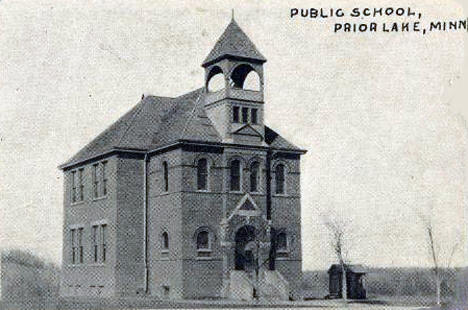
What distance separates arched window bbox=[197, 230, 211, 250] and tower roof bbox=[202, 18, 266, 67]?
22.0 ft

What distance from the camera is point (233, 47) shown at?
33438 mm

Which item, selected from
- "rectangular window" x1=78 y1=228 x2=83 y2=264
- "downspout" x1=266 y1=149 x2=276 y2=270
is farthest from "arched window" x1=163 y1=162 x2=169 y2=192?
"rectangular window" x1=78 y1=228 x2=83 y2=264

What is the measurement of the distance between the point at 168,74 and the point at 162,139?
690cm

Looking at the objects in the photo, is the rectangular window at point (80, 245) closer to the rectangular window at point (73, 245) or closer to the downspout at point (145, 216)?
the rectangular window at point (73, 245)

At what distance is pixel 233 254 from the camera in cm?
3519

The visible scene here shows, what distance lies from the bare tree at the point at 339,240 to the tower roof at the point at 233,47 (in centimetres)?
680

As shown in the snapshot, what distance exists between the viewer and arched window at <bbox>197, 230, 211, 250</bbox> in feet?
114

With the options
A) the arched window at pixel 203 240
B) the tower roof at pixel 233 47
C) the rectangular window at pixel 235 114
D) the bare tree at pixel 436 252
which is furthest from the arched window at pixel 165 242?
the bare tree at pixel 436 252

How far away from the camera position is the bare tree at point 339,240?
34312 millimetres

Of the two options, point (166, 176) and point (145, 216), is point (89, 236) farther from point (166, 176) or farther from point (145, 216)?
point (166, 176)

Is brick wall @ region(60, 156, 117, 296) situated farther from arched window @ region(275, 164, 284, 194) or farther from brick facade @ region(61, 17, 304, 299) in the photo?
arched window @ region(275, 164, 284, 194)

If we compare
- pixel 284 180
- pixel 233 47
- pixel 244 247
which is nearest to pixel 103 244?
pixel 244 247

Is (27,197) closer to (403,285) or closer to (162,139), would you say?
(162,139)

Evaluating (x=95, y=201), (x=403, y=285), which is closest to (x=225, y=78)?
(x=95, y=201)
